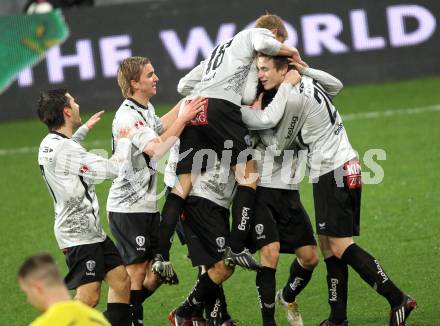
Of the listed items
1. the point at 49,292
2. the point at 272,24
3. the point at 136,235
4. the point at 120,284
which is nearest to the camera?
the point at 49,292

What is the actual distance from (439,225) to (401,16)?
7453mm

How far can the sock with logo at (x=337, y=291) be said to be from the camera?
338 inches

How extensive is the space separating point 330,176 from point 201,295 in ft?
4.84

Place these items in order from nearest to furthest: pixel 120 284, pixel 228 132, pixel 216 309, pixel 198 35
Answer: pixel 120 284 < pixel 228 132 < pixel 216 309 < pixel 198 35

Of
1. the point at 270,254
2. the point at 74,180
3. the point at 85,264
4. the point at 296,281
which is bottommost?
the point at 296,281

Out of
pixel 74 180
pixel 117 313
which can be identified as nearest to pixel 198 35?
pixel 74 180

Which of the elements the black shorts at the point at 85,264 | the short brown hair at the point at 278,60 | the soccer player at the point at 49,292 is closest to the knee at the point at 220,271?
the black shorts at the point at 85,264

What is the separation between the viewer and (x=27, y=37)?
18.4m

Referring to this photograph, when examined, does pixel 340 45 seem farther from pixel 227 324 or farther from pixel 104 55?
pixel 227 324

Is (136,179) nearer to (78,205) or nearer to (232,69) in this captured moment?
(78,205)

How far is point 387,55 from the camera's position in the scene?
1856cm

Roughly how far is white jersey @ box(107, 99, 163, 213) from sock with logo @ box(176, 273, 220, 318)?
728mm

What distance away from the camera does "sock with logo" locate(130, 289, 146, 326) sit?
8648mm

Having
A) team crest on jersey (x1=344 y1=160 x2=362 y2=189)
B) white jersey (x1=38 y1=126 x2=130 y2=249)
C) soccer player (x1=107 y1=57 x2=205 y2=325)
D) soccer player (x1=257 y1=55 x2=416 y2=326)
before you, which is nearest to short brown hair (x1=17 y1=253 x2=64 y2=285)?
white jersey (x1=38 y1=126 x2=130 y2=249)
